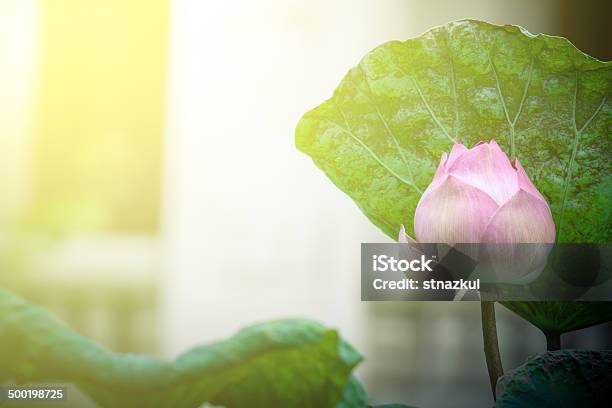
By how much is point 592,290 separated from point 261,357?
637 mm

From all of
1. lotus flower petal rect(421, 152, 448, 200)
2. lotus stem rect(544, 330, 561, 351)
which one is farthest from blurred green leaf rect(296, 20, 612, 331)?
lotus stem rect(544, 330, 561, 351)

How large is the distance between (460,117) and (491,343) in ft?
1.40

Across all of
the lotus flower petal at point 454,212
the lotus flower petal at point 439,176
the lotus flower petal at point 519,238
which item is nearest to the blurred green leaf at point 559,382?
the lotus flower petal at point 519,238

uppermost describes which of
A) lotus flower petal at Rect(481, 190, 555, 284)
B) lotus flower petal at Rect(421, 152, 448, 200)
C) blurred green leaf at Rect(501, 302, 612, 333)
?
lotus flower petal at Rect(421, 152, 448, 200)

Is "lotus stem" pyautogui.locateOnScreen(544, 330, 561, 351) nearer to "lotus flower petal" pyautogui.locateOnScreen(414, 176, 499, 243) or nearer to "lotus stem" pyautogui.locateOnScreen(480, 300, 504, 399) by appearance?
"lotus stem" pyautogui.locateOnScreen(480, 300, 504, 399)

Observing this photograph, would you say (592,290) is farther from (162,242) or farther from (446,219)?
(162,242)

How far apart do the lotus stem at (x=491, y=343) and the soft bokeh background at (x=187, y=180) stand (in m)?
0.02

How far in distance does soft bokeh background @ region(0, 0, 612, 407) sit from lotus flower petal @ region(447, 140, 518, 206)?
8.1 inches

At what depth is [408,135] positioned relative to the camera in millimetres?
1211

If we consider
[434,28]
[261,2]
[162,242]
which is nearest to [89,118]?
[162,242]

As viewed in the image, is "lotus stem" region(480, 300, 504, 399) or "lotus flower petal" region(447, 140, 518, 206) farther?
"lotus stem" region(480, 300, 504, 399)

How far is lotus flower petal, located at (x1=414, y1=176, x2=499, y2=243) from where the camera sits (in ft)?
3.62

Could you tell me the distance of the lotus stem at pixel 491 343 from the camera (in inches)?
48.4

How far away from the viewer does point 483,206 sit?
1.11 metres
